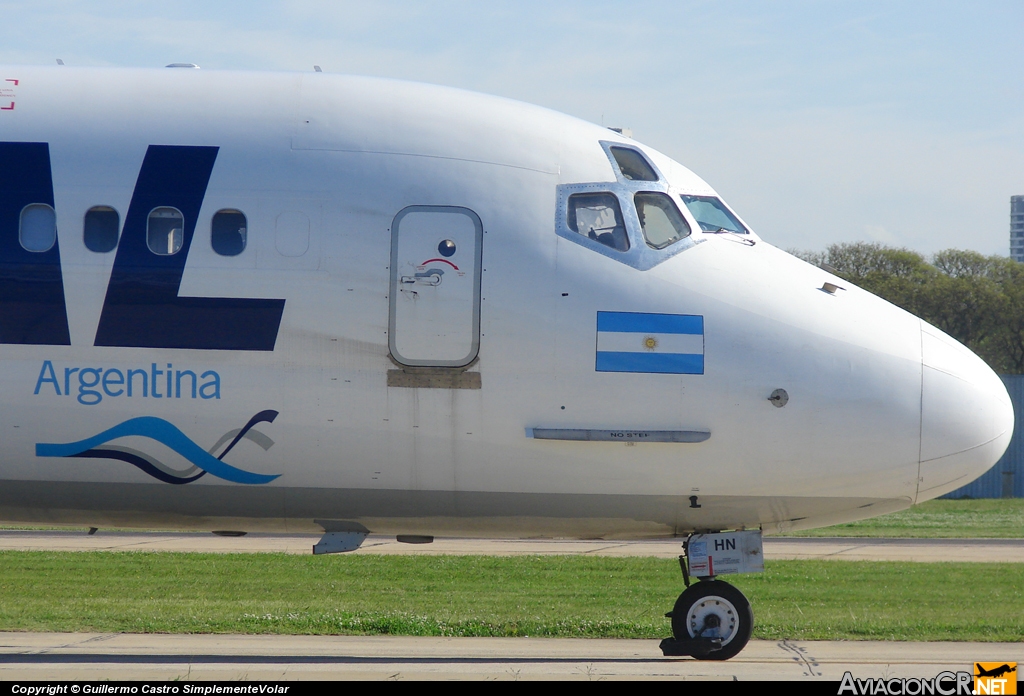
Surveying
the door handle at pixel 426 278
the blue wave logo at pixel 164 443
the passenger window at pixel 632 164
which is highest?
the passenger window at pixel 632 164

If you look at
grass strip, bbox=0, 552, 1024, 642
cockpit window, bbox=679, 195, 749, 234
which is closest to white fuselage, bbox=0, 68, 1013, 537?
cockpit window, bbox=679, 195, 749, 234

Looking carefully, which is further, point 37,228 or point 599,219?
point 599,219

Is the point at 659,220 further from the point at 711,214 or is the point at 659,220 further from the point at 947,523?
the point at 947,523

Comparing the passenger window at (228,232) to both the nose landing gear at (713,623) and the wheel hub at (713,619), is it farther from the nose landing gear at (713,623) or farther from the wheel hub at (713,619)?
the wheel hub at (713,619)

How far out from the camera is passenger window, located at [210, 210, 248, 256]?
820cm

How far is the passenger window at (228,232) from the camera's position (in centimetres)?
820

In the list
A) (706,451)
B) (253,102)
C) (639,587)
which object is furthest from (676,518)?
(639,587)

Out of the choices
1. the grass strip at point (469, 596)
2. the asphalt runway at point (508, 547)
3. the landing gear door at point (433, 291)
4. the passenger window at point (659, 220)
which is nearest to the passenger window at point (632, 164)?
the passenger window at point (659, 220)

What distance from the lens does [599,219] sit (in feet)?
28.0

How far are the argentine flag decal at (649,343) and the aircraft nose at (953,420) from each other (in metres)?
1.74

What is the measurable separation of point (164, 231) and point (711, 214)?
14.0 feet

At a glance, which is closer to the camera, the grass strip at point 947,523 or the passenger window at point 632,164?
the passenger window at point 632,164

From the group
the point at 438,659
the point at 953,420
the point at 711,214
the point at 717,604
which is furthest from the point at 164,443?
the point at 953,420

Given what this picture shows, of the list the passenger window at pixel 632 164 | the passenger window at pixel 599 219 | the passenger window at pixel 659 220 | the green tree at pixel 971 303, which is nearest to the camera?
the passenger window at pixel 599 219
